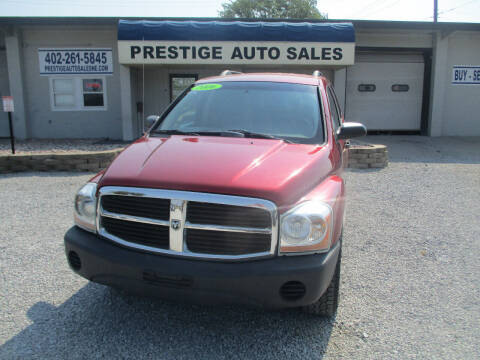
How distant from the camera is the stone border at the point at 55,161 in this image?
837 centimetres

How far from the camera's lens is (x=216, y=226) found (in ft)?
8.07

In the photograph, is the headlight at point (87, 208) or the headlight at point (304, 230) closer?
the headlight at point (304, 230)

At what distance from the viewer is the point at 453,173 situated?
28.9 ft

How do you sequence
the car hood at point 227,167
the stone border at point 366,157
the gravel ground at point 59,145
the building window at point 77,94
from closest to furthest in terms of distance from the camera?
the car hood at point 227,167 → the stone border at point 366,157 → the gravel ground at point 59,145 → the building window at point 77,94

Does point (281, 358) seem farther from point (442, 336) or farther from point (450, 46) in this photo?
point (450, 46)

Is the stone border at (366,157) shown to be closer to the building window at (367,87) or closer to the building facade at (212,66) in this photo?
the building facade at (212,66)

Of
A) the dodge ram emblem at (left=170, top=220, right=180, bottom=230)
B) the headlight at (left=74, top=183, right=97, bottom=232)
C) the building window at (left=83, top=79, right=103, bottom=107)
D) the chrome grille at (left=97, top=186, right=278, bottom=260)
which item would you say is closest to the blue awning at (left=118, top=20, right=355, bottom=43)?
the building window at (left=83, top=79, right=103, bottom=107)

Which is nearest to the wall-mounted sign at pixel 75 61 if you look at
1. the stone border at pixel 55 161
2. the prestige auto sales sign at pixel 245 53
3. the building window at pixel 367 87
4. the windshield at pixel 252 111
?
the prestige auto sales sign at pixel 245 53

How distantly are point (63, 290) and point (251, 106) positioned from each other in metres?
2.34

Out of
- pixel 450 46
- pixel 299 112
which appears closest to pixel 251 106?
pixel 299 112

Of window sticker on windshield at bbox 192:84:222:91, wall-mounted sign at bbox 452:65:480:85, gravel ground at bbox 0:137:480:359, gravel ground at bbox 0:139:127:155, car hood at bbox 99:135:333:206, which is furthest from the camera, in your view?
wall-mounted sign at bbox 452:65:480:85

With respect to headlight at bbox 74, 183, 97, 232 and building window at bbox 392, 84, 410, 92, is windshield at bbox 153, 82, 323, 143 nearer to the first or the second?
headlight at bbox 74, 183, 97, 232

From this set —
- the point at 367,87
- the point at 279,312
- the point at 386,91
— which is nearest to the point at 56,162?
the point at 279,312

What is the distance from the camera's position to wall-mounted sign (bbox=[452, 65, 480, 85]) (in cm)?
1547
